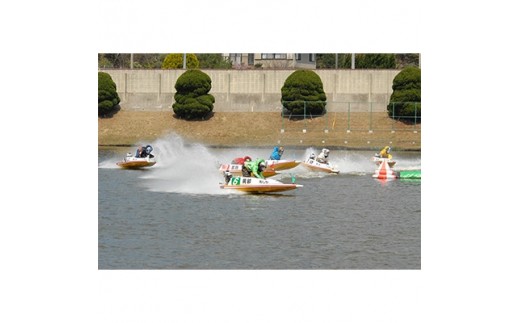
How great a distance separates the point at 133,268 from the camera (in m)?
20.8

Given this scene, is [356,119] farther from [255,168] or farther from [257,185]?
[257,185]

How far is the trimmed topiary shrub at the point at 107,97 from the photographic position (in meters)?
46.9

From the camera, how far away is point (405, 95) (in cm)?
5012

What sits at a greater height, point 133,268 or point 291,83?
point 291,83

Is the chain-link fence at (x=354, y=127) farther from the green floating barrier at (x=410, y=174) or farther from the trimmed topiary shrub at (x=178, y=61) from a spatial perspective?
the green floating barrier at (x=410, y=174)

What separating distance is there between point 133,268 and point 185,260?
55.4 inches

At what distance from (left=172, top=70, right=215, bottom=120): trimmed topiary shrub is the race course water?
303 inches

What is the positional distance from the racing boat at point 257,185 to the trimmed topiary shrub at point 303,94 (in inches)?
788

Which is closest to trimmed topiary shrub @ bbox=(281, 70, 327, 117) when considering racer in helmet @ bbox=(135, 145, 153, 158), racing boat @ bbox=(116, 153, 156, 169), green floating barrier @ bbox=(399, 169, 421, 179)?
racer in helmet @ bbox=(135, 145, 153, 158)

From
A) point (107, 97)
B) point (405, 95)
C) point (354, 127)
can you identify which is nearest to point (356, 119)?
point (354, 127)

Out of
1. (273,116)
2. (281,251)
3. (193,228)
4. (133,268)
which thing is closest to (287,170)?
(273,116)

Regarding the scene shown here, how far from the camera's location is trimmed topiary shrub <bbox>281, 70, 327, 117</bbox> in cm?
5197
